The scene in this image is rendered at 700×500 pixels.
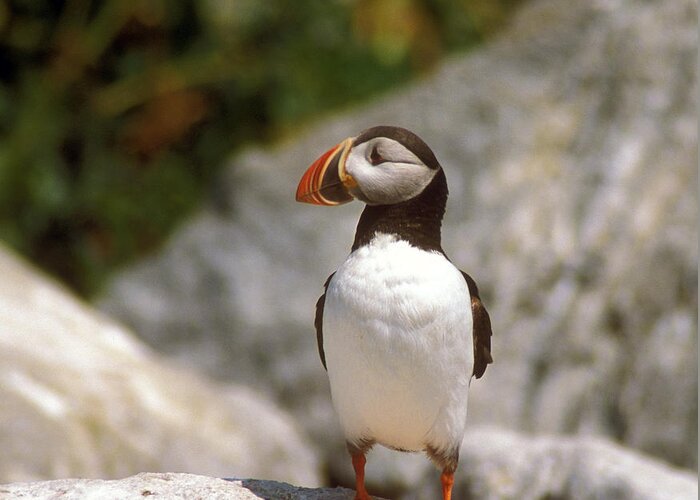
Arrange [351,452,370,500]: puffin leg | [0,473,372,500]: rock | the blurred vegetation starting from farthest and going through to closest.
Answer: the blurred vegetation < [351,452,370,500]: puffin leg < [0,473,372,500]: rock

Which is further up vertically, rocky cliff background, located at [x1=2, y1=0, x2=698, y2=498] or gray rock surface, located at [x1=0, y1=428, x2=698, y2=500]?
rocky cliff background, located at [x1=2, y1=0, x2=698, y2=498]

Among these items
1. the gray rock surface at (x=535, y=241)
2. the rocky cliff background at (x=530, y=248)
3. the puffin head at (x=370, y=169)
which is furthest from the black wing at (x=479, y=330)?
the gray rock surface at (x=535, y=241)

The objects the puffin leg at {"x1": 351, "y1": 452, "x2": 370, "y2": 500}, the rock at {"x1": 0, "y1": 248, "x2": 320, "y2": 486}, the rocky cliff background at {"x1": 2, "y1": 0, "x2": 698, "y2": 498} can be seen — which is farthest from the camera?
the rocky cliff background at {"x1": 2, "y1": 0, "x2": 698, "y2": 498}

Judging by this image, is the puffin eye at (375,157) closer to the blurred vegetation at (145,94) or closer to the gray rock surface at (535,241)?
the gray rock surface at (535,241)

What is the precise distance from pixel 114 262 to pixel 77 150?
1.43m

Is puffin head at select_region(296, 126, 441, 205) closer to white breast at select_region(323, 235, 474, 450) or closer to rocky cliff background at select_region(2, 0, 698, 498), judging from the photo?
white breast at select_region(323, 235, 474, 450)

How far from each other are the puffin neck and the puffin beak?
16cm

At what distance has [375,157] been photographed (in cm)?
396

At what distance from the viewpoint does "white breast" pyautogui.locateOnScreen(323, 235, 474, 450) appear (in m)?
3.96

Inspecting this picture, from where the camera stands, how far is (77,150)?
1214cm

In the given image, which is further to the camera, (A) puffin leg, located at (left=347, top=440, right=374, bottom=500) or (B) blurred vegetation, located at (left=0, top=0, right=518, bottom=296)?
(B) blurred vegetation, located at (left=0, top=0, right=518, bottom=296)

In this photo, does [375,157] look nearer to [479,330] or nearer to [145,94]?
[479,330]

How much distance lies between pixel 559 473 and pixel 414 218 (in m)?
2.31

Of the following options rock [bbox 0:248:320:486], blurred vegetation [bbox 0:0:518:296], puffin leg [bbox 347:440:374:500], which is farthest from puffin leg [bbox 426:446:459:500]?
blurred vegetation [bbox 0:0:518:296]
